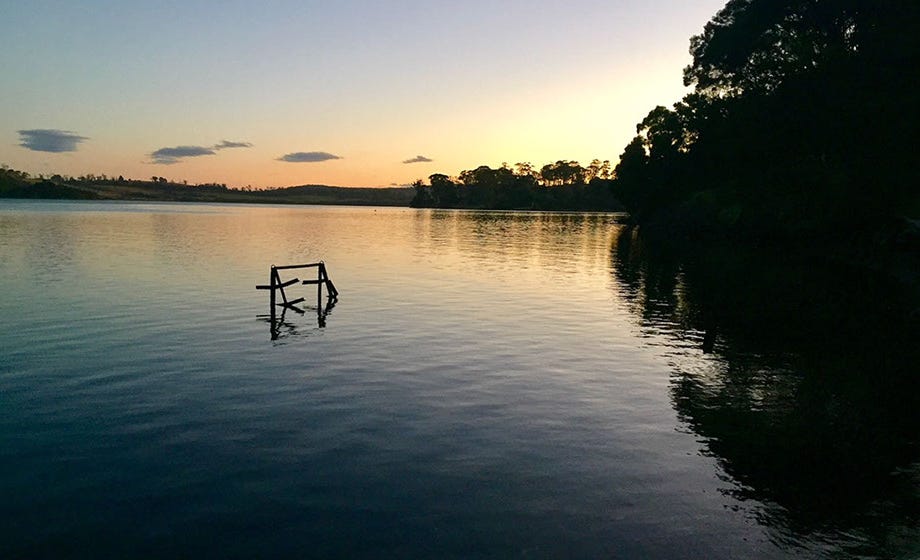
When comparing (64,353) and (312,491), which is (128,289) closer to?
(64,353)

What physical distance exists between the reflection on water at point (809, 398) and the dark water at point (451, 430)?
10 centimetres

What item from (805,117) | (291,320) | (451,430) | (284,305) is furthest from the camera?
(805,117)

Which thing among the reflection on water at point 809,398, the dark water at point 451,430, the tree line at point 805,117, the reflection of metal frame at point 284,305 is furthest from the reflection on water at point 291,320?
the tree line at point 805,117

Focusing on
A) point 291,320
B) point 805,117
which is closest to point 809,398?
point 291,320

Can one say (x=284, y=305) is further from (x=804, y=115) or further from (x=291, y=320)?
(x=804, y=115)

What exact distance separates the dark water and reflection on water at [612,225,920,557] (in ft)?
0.34

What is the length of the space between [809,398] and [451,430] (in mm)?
12432

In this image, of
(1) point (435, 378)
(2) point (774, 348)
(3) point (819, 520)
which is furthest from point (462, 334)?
(3) point (819, 520)

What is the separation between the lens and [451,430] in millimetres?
15812

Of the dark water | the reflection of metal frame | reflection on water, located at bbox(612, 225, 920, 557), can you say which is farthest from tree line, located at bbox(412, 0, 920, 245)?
the reflection of metal frame

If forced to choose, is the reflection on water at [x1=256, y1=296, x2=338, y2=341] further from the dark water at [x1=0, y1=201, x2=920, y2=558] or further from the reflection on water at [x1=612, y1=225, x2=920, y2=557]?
the reflection on water at [x1=612, y1=225, x2=920, y2=557]

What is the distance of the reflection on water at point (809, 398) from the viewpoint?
1191cm

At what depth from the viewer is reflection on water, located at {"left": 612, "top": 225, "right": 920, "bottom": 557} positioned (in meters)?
11.9

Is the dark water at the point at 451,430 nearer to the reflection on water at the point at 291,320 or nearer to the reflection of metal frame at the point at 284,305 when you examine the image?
the reflection on water at the point at 291,320
